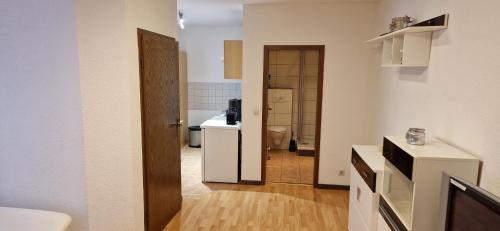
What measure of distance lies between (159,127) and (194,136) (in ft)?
10.5

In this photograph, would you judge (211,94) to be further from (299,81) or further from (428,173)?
(428,173)

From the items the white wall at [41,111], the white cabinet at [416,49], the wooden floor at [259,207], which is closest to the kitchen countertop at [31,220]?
the white wall at [41,111]

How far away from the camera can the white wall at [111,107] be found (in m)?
2.14

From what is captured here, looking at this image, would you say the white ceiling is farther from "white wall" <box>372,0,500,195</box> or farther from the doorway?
"white wall" <box>372,0,500,195</box>

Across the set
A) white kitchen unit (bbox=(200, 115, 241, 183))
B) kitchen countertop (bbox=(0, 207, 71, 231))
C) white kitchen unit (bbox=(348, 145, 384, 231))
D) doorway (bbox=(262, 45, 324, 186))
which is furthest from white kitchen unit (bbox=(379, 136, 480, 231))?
doorway (bbox=(262, 45, 324, 186))

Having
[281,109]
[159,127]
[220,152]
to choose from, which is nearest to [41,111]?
[159,127]

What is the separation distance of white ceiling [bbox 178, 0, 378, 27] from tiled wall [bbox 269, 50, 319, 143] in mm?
1052

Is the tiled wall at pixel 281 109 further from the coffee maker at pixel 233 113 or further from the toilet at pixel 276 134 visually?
the coffee maker at pixel 233 113

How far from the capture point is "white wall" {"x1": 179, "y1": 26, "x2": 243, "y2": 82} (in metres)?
5.80

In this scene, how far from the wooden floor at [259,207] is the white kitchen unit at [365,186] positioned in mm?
594

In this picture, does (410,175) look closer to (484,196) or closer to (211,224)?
(484,196)

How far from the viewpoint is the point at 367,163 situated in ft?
7.52

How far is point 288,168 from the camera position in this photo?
16.2ft

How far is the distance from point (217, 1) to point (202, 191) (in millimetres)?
2383
